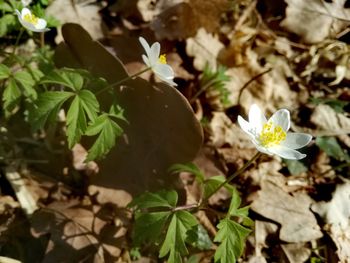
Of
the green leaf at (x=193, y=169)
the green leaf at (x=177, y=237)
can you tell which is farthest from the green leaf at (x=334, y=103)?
the green leaf at (x=177, y=237)

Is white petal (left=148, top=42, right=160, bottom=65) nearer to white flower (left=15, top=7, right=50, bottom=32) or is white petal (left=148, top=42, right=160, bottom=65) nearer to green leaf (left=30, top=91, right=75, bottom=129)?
green leaf (left=30, top=91, right=75, bottom=129)

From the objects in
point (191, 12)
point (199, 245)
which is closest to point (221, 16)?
point (191, 12)

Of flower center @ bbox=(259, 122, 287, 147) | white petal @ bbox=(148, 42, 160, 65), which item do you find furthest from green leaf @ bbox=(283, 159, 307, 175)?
white petal @ bbox=(148, 42, 160, 65)

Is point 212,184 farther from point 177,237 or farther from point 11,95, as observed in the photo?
point 11,95

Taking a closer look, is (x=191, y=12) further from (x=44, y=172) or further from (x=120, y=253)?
(x=120, y=253)

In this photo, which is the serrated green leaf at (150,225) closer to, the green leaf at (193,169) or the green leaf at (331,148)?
the green leaf at (193,169)

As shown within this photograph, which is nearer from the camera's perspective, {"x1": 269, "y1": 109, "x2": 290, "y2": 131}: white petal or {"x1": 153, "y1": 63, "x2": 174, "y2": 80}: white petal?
{"x1": 153, "y1": 63, "x2": 174, "y2": 80}: white petal
